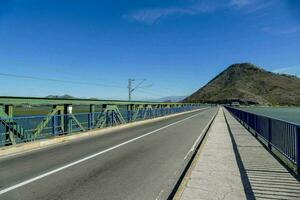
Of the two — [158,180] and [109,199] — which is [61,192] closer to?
[109,199]

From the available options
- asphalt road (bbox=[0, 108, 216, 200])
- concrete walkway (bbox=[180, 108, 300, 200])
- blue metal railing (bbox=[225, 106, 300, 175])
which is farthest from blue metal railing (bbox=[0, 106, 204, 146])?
blue metal railing (bbox=[225, 106, 300, 175])

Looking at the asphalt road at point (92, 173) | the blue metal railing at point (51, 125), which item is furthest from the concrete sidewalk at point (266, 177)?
the blue metal railing at point (51, 125)

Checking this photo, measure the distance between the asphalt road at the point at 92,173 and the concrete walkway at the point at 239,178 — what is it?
634 mm

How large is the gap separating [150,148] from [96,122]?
11988 mm

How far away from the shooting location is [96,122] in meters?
26.1

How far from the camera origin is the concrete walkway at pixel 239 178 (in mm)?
7070

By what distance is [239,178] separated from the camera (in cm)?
854

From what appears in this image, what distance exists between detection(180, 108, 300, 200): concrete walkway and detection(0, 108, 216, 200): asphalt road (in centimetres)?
63

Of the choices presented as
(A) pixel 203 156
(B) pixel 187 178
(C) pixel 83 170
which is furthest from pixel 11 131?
(B) pixel 187 178

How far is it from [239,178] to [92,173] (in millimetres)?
3764

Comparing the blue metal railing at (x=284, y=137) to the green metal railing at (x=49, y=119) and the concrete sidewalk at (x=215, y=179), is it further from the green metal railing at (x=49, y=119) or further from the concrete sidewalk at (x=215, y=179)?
the green metal railing at (x=49, y=119)

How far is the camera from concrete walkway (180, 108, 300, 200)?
7070 millimetres

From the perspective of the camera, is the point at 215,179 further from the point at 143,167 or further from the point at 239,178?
the point at 143,167

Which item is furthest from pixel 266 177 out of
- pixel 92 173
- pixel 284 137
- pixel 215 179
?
pixel 92 173
